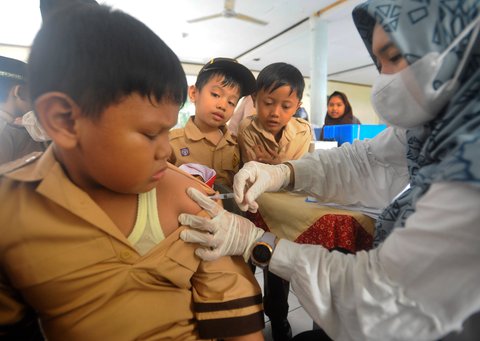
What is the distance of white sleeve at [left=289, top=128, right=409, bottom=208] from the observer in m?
1.02

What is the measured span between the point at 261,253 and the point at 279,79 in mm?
1132

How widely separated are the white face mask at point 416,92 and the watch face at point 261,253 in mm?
495

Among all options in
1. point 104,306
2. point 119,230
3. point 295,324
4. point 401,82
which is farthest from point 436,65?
point 295,324

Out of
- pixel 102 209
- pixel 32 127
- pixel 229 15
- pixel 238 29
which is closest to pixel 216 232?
pixel 102 209

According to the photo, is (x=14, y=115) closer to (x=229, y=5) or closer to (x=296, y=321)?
(x=296, y=321)

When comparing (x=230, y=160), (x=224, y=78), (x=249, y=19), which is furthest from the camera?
(x=249, y=19)

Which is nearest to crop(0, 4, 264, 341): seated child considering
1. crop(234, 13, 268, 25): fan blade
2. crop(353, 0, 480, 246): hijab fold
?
crop(353, 0, 480, 246): hijab fold

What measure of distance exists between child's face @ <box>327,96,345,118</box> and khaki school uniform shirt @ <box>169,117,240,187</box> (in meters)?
3.29

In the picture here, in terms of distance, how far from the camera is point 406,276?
0.54 metres

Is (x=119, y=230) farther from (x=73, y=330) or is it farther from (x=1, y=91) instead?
(x=1, y=91)

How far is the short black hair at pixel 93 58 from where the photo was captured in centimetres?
52

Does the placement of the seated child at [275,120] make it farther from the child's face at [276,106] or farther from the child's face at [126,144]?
the child's face at [126,144]

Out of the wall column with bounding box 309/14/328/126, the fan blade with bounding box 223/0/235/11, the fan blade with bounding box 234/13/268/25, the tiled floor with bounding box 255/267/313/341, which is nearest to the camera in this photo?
the tiled floor with bounding box 255/267/313/341

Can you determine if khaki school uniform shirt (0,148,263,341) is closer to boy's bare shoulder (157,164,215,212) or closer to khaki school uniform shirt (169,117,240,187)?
boy's bare shoulder (157,164,215,212)
